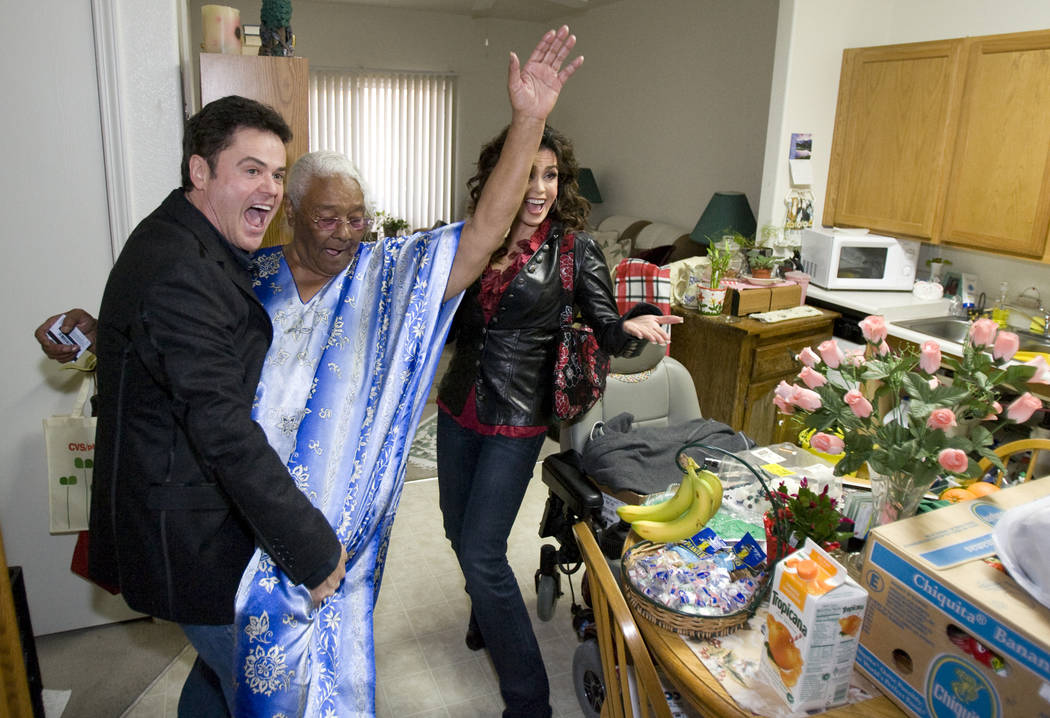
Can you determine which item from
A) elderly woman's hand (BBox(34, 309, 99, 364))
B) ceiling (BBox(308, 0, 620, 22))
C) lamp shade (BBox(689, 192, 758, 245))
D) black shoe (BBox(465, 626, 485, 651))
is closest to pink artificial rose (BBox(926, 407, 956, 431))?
black shoe (BBox(465, 626, 485, 651))

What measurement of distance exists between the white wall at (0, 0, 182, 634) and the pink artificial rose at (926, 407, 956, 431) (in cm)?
198

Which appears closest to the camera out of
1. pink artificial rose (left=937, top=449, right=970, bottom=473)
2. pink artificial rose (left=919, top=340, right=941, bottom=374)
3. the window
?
pink artificial rose (left=937, top=449, right=970, bottom=473)

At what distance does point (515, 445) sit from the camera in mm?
1848

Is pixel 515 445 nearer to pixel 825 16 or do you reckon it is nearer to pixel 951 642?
pixel 951 642

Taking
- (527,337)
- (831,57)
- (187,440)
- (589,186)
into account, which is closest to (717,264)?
(831,57)

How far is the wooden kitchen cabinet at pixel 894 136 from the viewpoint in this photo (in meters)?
3.16

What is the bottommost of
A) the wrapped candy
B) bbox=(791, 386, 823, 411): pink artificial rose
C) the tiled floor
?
the tiled floor

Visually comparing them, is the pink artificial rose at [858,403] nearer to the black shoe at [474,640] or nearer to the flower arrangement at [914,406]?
the flower arrangement at [914,406]

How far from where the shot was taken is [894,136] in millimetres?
3379

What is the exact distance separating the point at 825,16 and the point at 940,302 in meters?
1.43

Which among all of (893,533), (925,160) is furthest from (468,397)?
(925,160)

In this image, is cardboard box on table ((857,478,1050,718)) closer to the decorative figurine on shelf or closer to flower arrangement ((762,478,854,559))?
flower arrangement ((762,478,854,559))

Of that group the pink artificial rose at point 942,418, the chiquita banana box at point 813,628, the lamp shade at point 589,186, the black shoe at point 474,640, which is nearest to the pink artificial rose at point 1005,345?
the pink artificial rose at point 942,418

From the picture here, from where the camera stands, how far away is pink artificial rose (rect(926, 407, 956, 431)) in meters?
1.22
